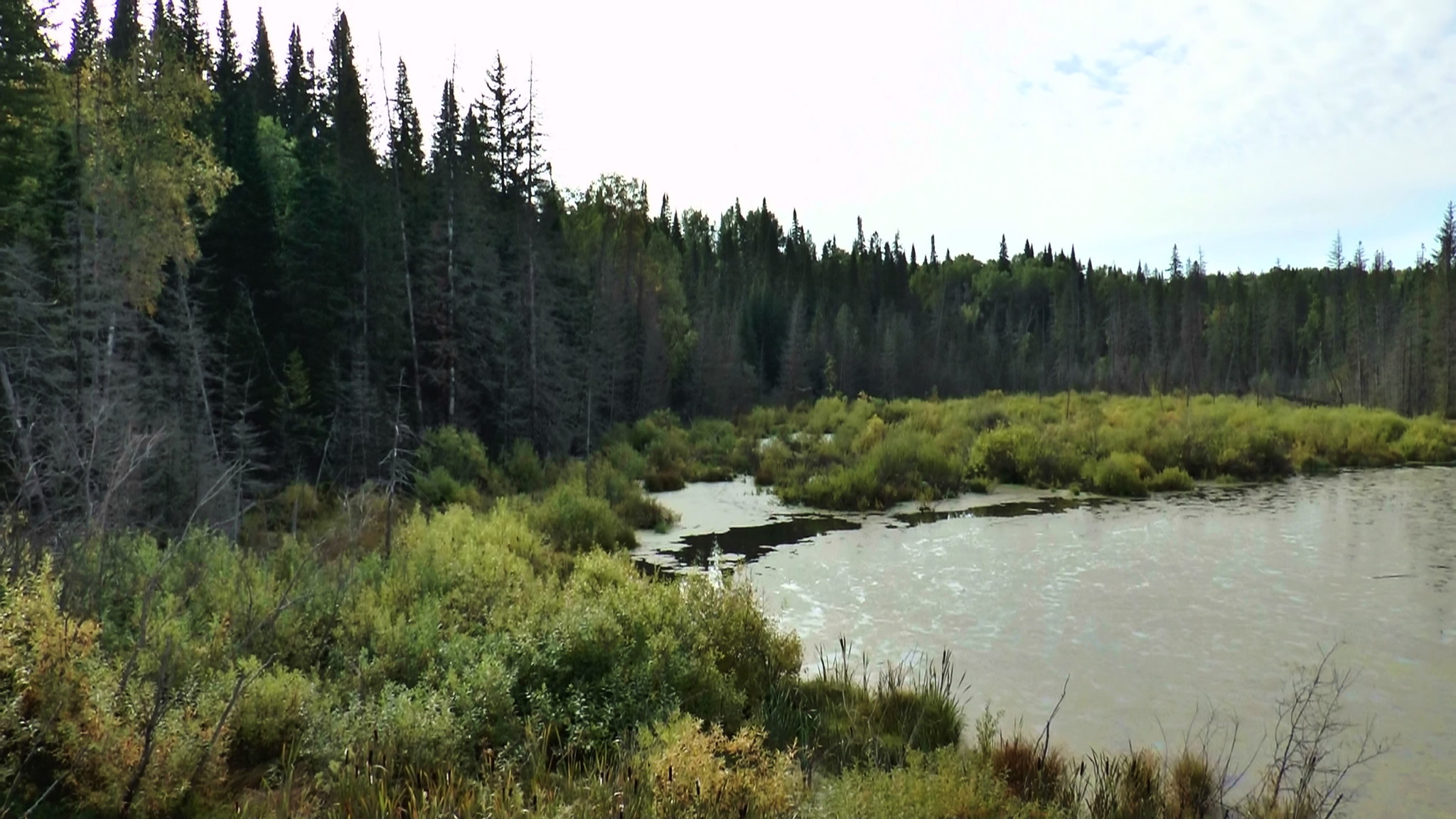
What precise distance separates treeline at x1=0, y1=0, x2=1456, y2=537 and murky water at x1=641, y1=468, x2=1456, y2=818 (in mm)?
6196

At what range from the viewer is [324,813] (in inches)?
159

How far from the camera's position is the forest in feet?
15.2

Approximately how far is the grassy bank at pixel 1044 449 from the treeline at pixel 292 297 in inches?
203

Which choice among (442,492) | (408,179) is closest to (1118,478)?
(442,492)

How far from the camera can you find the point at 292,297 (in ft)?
88.1

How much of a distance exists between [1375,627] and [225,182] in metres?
22.1

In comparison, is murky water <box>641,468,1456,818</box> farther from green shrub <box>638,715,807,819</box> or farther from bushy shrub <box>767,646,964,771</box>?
green shrub <box>638,715,807,819</box>

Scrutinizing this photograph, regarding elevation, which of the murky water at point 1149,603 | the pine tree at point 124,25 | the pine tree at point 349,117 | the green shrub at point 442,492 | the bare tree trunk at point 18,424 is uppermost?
the pine tree at point 124,25

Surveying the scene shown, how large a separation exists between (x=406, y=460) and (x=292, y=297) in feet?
48.9

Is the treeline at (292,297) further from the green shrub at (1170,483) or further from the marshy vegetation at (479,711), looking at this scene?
the green shrub at (1170,483)

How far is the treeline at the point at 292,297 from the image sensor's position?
599 inches

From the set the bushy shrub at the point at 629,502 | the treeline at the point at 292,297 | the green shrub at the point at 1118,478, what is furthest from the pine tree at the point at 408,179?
the green shrub at the point at 1118,478

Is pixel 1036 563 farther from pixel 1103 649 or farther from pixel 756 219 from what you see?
pixel 756 219

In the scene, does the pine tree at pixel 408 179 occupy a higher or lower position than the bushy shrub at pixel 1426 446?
higher
